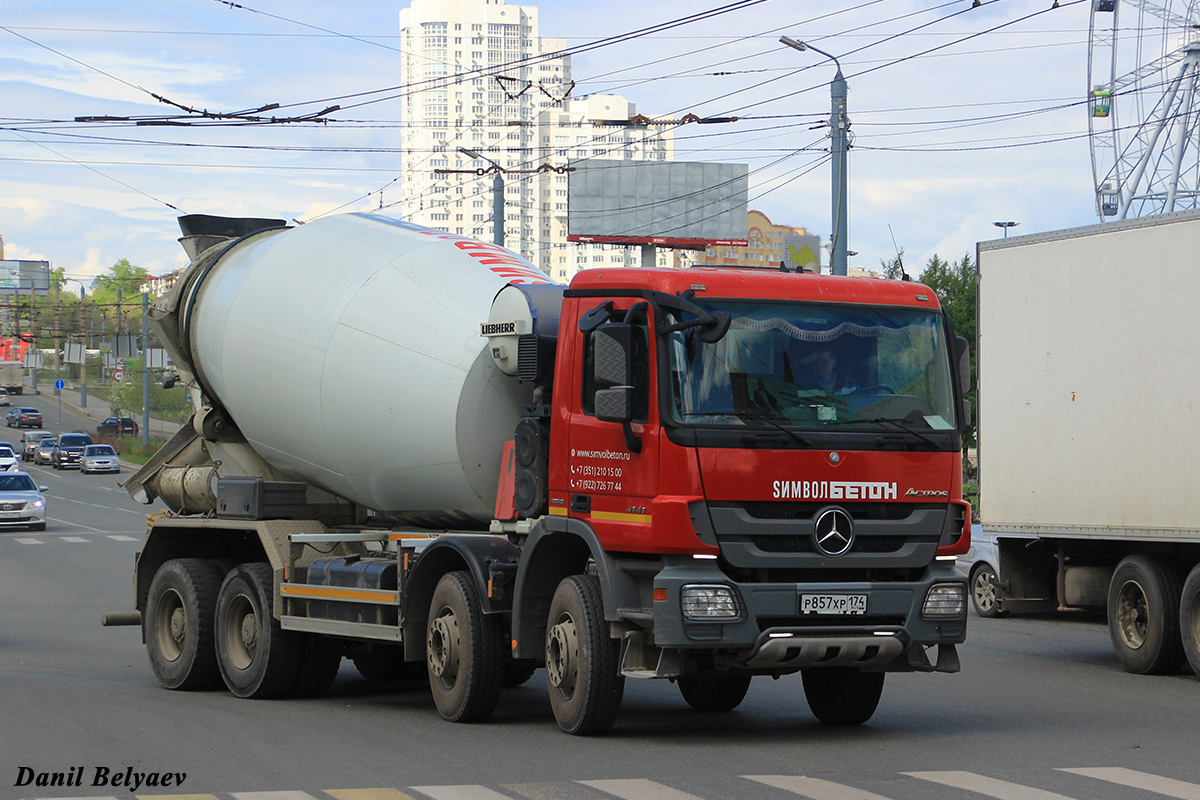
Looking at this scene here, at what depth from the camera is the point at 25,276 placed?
115875 millimetres

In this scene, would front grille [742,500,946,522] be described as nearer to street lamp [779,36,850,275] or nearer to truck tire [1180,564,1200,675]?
truck tire [1180,564,1200,675]

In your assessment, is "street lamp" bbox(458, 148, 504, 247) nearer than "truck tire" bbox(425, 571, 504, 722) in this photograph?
No

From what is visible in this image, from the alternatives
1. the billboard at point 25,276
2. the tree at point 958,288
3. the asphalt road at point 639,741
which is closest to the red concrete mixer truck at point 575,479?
the asphalt road at point 639,741

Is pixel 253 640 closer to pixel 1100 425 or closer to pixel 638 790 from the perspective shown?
pixel 638 790

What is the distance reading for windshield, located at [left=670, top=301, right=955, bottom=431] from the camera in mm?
8750

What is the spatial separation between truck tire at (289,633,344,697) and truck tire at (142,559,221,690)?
1.05m

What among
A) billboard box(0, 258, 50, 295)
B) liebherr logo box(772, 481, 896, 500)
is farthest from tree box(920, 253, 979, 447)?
billboard box(0, 258, 50, 295)

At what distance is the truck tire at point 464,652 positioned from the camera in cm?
987

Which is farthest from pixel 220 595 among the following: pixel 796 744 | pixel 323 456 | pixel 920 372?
pixel 920 372

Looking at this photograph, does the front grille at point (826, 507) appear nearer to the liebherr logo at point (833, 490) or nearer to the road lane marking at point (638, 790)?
the liebherr logo at point (833, 490)

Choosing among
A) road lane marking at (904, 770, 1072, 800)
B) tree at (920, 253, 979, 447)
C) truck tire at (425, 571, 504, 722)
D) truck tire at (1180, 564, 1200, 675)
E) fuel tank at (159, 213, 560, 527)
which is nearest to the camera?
road lane marking at (904, 770, 1072, 800)

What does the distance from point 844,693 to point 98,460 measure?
65.3m

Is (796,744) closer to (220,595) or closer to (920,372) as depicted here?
(920,372)

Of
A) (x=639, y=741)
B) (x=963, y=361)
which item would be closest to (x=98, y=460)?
(x=639, y=741)
